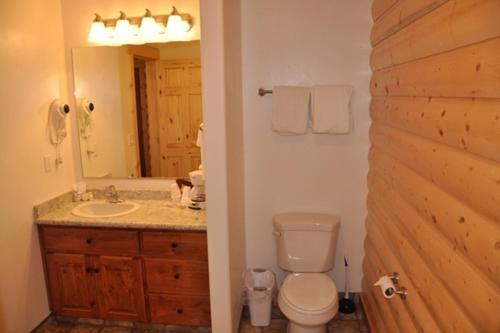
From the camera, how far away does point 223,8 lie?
1867 mm

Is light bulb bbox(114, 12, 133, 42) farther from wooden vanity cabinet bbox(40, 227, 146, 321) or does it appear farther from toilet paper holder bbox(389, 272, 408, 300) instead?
toilet paper holder bbox(389, 272, 408, 300)

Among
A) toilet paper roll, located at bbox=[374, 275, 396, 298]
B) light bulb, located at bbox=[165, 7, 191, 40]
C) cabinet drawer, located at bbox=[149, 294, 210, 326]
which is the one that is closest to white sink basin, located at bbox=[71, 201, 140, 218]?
cabinet drawer, located at bbox=[149, 294, 210, 326]

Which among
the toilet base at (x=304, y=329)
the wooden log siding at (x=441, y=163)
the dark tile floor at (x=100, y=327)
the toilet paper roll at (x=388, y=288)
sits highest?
the wooden log siding at (x=441, y=163)

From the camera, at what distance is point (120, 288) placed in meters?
2.46

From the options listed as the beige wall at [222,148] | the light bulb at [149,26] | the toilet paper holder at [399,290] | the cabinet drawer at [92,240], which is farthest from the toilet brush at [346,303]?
the light bulb at [149,26]

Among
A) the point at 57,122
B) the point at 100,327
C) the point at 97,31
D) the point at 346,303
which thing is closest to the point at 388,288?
the point at 346,303

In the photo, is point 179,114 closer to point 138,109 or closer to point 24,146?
point 138,109

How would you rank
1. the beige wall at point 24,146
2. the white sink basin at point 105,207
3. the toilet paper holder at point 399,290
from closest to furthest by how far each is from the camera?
the toilet paper holder at point 399,290, the beige wall at point 24,146, the white sink basin at point 105,207

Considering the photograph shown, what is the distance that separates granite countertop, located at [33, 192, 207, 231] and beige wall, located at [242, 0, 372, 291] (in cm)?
54

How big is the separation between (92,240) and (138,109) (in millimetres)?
1069

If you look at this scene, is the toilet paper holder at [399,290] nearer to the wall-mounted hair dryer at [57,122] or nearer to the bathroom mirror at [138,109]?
the bathroom mirror at [138,109]

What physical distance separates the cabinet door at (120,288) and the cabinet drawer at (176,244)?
166 millimetres

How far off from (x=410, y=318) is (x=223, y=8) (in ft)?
5.80

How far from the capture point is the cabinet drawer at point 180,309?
7.87 feet
